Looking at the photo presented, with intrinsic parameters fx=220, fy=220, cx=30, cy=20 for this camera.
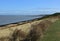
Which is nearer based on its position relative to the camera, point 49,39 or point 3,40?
point 49,39

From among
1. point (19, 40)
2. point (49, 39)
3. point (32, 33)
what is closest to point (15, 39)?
point (19, 40)

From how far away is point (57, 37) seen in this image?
45.9ft

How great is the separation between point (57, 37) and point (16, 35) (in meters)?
2.66

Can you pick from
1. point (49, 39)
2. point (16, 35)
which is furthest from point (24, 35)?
point (49, 39)

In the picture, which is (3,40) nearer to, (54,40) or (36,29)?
(36,29)

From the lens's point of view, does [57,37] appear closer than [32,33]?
No

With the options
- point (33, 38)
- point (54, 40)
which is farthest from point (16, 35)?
point (54, 40)

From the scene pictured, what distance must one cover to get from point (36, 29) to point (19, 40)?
122 cm

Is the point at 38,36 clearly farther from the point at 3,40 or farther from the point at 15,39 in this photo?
the point at 3,40

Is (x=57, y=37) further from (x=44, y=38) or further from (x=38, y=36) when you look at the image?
(x=38, y=36)

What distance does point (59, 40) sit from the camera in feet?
42.7

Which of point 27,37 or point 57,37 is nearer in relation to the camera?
point 27,37

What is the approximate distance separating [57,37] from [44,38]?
0.97 metres

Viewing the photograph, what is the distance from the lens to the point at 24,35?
45.3ft
